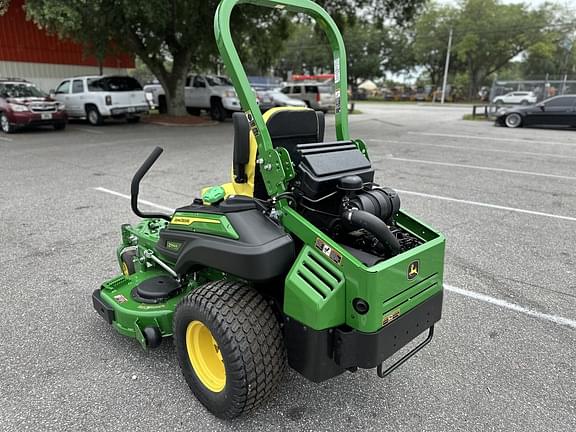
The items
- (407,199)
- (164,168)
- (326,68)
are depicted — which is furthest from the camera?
(326,68)

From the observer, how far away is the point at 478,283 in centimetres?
393

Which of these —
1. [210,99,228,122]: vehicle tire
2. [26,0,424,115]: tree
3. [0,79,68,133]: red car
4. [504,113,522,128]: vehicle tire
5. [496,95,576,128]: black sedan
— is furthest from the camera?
[210,99,228,122]: vehicle tire

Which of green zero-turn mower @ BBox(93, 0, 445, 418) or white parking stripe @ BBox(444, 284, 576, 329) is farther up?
green zero-turn mower @ BBox(93, 0, 445, 418)

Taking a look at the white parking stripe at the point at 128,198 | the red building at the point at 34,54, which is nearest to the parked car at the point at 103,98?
the red building at the point at 34,54

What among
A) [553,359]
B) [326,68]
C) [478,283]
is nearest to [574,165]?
[478,283]

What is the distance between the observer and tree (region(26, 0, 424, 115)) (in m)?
10.8

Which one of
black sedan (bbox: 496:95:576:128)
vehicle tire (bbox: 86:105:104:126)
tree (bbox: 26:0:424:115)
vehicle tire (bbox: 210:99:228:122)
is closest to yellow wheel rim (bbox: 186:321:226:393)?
tree (bbox: 26:0:424:115)

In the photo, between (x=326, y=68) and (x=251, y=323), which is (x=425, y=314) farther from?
(x=326, y=68)

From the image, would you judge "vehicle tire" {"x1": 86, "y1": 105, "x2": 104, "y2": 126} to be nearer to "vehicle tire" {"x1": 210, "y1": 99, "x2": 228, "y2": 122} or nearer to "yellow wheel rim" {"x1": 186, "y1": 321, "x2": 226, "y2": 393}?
"vehicle tire" {"x1": 210, "y1": 99, "x2": 228, "y2": 122}

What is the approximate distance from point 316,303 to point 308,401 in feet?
2.65

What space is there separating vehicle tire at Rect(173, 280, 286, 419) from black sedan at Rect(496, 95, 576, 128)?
18.3m

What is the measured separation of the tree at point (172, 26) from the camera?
1081 centimetres

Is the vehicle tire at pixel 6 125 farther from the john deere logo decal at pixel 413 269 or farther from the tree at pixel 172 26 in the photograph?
the john deere logo decal at pixel 413 269

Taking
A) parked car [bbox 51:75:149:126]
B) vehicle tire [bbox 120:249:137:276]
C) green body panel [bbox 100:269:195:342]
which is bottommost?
green body panel [bbox 100:269:195:342]
